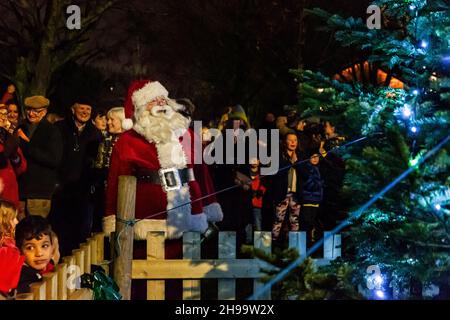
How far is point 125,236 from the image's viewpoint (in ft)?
17.5

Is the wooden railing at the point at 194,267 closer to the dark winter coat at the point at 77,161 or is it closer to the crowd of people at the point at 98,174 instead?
the crowd of people at the point at 98,174

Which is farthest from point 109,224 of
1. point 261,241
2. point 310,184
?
point 310,184

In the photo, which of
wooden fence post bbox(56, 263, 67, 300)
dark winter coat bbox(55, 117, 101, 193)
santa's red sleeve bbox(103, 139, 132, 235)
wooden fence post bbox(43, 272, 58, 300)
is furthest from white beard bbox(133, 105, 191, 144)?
wooden fence post bbox(43, 272, 58, 300)

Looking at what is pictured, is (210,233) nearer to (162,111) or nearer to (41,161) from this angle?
(162,111)

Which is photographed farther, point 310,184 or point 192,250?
point 310,184

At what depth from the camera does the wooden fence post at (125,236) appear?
5343 millimetres

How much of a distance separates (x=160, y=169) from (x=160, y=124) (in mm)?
506

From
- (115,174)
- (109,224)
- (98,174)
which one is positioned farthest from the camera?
(98,174)

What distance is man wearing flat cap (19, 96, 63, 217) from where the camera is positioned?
8.73 meters

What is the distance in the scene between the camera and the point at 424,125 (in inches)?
169

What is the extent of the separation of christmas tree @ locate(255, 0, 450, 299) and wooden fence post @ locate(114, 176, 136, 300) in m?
1.28

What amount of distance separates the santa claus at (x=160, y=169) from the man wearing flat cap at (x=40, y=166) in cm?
160

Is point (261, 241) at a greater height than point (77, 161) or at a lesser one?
lesser

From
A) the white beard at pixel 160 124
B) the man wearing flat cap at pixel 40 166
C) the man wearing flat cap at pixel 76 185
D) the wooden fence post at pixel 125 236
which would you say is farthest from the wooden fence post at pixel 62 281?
the man wearing flat cap at pixel 76 185
